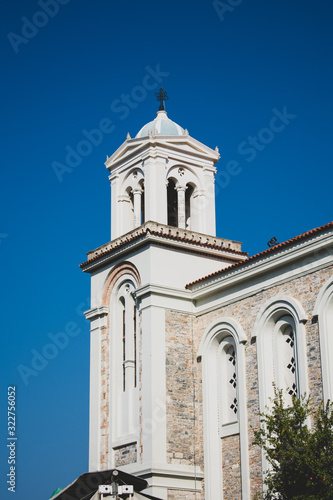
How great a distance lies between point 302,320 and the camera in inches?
1038

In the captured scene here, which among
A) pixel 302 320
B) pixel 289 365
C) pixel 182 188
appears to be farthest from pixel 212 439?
pixel 182 188

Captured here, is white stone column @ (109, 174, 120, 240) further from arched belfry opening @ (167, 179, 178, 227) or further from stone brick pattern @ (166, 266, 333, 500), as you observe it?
stone brick pattern @ (166, 266, 333, 500)

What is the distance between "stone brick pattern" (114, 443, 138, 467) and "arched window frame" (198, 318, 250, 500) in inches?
100

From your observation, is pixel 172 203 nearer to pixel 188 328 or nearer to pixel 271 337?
pixel 188 328

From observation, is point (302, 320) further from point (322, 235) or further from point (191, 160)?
point (191, 160)

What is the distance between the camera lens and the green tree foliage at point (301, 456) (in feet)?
72.9

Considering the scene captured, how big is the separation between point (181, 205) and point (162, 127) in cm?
365

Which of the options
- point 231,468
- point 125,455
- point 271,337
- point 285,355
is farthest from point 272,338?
point 125,455

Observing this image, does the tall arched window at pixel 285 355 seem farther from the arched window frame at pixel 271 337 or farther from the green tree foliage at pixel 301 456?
the green tree foliage at pixel 301 456

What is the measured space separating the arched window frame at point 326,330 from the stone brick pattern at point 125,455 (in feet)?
26.0

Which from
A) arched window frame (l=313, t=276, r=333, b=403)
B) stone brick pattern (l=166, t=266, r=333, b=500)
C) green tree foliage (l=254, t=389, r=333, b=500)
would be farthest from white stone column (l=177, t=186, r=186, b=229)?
green tree foliage (l=254, t=389, r=333, b=500)

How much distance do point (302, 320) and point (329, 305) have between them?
101 cm

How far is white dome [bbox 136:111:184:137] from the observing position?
35031mm

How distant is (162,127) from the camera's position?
3522 centimetres
